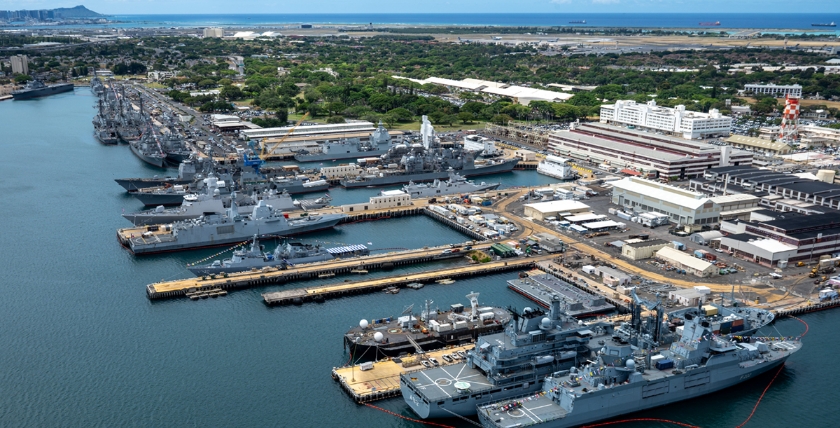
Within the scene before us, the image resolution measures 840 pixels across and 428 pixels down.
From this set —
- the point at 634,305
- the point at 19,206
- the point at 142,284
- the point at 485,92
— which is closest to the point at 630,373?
the point at 634,305

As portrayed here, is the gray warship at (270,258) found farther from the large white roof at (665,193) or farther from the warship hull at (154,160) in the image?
the warship hull at (154,160)

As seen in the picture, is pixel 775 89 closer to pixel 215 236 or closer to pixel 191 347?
pixel 215 236

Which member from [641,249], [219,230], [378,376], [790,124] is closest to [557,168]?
[641,249]

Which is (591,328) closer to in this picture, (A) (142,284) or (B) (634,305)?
(B) (634,305)

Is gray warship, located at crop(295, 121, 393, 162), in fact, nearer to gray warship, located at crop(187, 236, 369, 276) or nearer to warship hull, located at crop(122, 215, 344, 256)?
warship hull, located at crop(122, 215, 344, 256)

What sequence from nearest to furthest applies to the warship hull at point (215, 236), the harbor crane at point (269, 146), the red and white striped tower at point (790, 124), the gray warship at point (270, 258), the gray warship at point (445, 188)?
the gray warship at point (270, 258)
the warship hull at point (215, 236)
the gray warship at point (445, 188)
the harbor crane at point (269, 146)
the red and white striped tower at point (790, 124)

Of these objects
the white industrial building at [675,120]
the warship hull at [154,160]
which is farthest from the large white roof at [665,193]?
the warship hull at [154,160]
